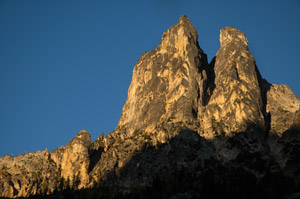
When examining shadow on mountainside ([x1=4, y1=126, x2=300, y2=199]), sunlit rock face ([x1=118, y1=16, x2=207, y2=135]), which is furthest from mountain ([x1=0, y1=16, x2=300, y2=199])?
sunlit rock face ([x1=118, y1=16, x2=207, y2=135])

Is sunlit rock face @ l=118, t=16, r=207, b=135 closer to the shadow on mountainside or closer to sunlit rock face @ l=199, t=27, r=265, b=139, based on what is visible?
sunlit rock face @ l=199, t=27, r=265, b=139

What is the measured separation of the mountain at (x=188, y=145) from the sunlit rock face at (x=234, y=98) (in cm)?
36

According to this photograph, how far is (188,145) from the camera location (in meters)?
146

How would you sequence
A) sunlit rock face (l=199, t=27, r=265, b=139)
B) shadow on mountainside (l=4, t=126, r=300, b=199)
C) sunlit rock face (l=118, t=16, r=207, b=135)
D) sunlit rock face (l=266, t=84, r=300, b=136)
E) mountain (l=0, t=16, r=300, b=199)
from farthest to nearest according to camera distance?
sunlit rock face (l=118, t=16, r=207, b=135) < sunlit rock face (l=266, t=84, r=300, b=136) < sunlit rock face (l=199, t=27, r=265, b=139) < mountain (l=0, t=16, r=300, b=199) < shadow on mountainside (l=4, t=126, r=300, b=199)

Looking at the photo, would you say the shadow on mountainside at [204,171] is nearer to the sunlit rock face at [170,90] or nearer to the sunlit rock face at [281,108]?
the sunlit rock face at [281,108]

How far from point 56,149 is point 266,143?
→ 79.8 meters

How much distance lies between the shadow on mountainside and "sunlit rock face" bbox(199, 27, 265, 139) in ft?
17.4

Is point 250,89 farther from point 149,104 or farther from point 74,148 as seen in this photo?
point 74,148

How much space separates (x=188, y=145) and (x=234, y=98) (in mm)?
27119

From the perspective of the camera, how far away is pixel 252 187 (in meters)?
124

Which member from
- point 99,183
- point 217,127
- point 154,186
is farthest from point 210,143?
point 99,183

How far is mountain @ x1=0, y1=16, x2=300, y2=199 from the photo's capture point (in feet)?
430

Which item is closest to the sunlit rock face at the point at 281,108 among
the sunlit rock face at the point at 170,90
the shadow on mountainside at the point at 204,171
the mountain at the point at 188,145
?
the mountain at the point at 188,145

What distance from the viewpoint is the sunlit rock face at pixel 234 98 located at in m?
152
